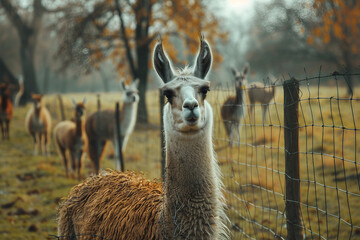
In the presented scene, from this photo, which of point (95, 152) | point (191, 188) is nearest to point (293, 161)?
point (191, 188)

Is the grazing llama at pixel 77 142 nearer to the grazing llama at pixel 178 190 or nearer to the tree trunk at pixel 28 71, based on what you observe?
the grazing llama at pixel 178 190

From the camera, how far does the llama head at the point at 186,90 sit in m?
2.40

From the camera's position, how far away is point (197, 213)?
2398mm

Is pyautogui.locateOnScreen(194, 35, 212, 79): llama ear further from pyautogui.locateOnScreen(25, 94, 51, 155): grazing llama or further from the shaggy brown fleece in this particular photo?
pyautogui.locateOnScreen(25, 94, 51, 155): grazing llama

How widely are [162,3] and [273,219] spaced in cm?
1371

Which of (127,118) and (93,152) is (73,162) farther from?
(127,118)

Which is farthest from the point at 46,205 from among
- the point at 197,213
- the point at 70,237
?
the point at 197,213

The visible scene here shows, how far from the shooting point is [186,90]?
248 cm

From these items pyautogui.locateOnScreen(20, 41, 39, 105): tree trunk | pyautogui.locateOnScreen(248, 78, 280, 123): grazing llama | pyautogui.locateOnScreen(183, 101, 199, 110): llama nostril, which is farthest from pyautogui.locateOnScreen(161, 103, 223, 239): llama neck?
pyautogui.locateOnScreen(20, 41, 39, 105): tree trunk

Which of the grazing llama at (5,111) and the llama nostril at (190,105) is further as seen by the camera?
the grazing llama at (5,111)

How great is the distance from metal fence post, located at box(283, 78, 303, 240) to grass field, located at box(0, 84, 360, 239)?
0.11 metres

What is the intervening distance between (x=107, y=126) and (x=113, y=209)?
6611 millimetres

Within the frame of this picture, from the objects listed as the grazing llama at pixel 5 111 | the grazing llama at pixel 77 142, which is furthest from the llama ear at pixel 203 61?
the grazing llama at pixel 5 111

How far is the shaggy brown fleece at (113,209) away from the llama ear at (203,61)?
1042mm
